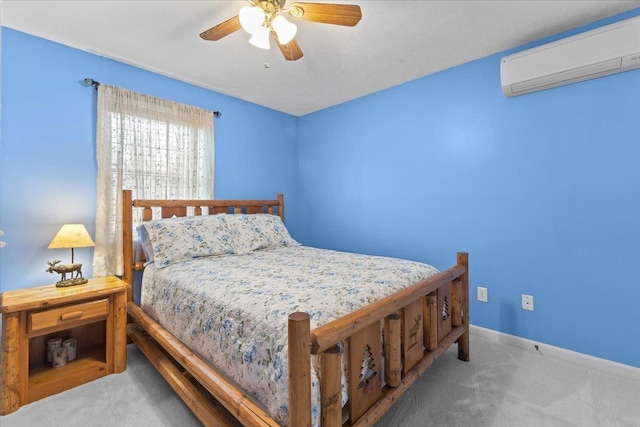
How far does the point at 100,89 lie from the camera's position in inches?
92.8

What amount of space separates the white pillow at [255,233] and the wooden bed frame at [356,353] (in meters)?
0.91

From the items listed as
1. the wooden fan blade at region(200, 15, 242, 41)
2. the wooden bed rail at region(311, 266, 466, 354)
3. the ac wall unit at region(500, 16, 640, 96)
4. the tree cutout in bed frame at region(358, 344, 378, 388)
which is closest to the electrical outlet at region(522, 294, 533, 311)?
the wooden bed rail at region(311, 266, 466, 354)

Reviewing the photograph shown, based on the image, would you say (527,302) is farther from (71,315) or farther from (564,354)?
(71,315)

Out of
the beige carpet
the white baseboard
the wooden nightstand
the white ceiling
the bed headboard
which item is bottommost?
the beige carpet

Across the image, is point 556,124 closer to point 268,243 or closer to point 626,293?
point 626,293

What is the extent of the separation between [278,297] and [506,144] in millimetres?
2205

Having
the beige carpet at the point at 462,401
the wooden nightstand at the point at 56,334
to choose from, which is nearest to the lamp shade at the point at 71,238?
the wooden nightstand at the point at 56,334

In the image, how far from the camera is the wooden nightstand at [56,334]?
1642 mm

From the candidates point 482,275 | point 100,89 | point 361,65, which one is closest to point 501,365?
point 482,275

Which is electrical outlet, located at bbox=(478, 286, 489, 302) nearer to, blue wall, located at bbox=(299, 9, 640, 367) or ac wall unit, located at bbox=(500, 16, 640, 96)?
blue wall, located at bbox=(299, 9, 640, 367)

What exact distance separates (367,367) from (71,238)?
2074 mm

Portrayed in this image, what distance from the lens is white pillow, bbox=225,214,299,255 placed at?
8.77 feet

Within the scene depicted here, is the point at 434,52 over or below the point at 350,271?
over

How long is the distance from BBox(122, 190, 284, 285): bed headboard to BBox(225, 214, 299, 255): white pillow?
1.03 feet
